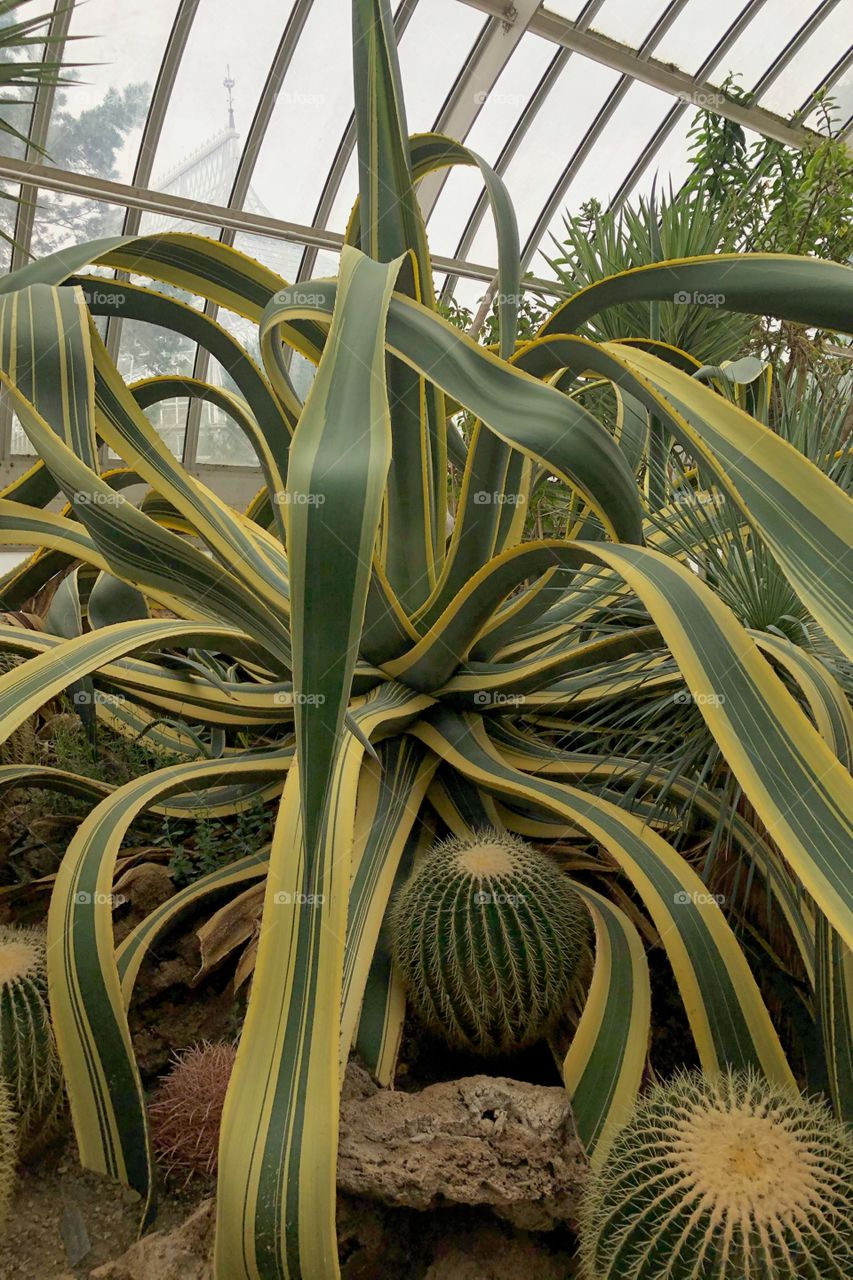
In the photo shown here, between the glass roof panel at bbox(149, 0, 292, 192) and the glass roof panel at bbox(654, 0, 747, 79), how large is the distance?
2882 mm

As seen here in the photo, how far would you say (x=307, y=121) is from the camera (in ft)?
21.5

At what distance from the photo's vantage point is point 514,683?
1.20 m

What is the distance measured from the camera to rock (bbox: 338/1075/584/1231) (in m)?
0.77

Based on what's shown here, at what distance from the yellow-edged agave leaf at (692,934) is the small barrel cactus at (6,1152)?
588mm

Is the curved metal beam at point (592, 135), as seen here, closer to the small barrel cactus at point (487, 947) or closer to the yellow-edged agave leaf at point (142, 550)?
the yellow-edged agave leaf at point (142, 550)

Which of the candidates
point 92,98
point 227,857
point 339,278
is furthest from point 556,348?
point 92,98

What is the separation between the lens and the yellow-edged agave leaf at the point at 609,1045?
82cm

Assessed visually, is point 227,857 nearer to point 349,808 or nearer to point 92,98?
point 349,808

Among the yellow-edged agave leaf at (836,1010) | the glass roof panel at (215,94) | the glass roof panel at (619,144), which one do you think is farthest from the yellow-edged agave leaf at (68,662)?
the glass roof panel at (619,144)

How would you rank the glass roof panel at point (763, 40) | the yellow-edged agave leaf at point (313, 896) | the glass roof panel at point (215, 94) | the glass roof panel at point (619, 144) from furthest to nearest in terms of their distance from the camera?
the glass roof panel at point (619, 144) < the glass roof panel at point (763, 40) < the glass roof panel at point (215, 94) < the yellow-edged agave leaf at point (313, 896)

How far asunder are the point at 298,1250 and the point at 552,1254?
0.32 metres

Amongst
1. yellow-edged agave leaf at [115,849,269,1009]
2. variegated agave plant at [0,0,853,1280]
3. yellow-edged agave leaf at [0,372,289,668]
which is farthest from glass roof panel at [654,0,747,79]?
yellow-edged agave leaf at [115,849,269,1009]

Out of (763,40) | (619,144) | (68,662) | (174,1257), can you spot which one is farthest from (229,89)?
(174,1257)

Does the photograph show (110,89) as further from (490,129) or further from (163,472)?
(163,472)
